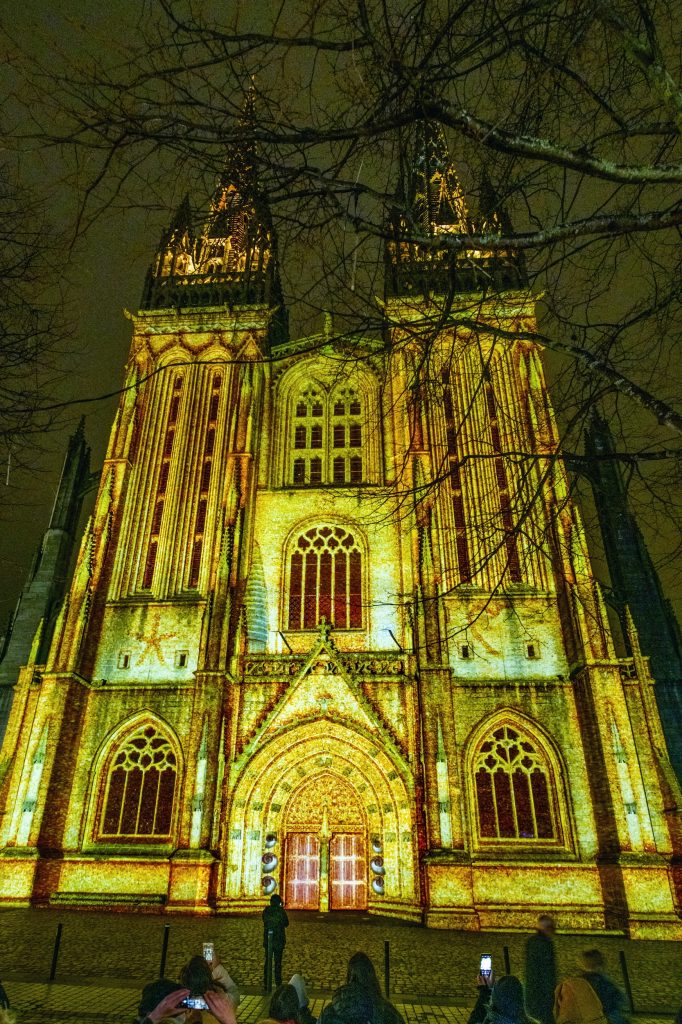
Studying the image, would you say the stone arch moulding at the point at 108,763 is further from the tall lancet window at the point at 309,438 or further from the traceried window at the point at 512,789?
the tall lancet window at the point at 309,438

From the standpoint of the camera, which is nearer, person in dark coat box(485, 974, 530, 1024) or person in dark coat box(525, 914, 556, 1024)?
person in dark coat box(485, 974, 530, 1024)

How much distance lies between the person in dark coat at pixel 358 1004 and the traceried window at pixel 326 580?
671 inches

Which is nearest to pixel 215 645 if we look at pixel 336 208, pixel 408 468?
pixel 408 468

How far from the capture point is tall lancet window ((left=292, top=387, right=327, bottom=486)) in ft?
79.5

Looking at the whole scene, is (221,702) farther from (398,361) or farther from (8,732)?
(398,361)

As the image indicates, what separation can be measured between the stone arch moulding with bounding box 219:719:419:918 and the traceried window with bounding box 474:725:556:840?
2.28 m

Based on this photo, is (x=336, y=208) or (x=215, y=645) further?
(x=215, y=645)

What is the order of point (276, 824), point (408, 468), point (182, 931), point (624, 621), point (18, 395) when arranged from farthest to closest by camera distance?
point (408, 468) < point (624, 621) < point (276, 824) < point (182, 931) < point (18, 395)

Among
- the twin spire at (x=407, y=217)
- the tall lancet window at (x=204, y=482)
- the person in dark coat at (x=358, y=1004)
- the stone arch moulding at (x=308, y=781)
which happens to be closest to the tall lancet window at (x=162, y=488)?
the tall lancet window at (x=204, y=482)

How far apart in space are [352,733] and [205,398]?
46.7 feet

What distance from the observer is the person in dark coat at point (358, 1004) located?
3605mm

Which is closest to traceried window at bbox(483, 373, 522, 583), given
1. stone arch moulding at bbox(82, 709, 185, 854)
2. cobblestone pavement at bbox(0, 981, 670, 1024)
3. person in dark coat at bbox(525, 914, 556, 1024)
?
stone arch moulding at bbox(82, 709, 185, 854)

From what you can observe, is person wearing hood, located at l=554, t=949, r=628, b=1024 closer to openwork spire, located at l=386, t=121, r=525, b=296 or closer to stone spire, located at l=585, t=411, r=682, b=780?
openwork spire, located at l=386, t=121, r=525, b=296

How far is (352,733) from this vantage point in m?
18.0
